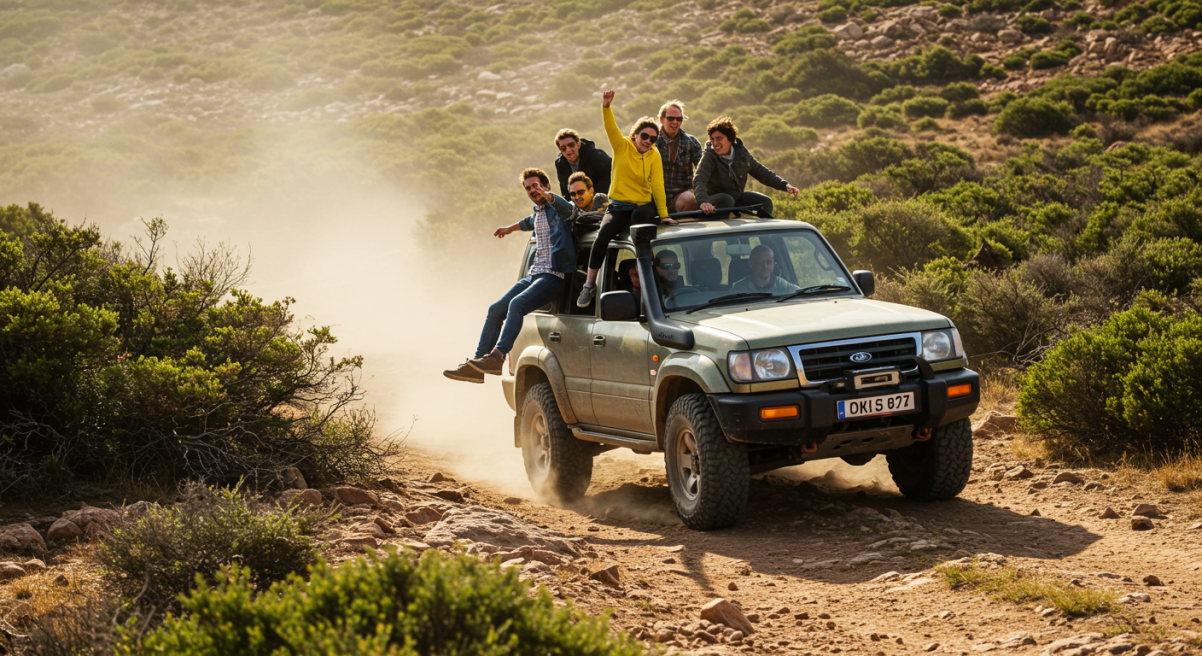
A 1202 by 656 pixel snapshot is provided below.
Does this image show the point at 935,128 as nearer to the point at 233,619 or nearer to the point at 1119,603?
the point at 1119,603

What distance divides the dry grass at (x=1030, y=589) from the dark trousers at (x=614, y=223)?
342 cm

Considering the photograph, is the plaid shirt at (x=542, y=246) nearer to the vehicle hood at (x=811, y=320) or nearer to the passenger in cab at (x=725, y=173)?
the passenger in cab at (x=725, y=173)

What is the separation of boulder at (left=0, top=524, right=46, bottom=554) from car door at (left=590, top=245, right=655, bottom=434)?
3.64m

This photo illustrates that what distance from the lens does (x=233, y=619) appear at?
324 cm

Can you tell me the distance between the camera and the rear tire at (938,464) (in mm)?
6797

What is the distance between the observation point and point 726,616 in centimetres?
482

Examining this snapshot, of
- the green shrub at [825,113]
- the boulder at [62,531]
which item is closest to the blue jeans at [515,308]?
the boulder at [62,531]

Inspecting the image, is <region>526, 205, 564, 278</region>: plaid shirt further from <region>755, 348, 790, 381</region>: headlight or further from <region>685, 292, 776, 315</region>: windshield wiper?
<region>755, 348, 790, 381</region>: headlight

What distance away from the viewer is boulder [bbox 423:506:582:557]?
597 centimetres

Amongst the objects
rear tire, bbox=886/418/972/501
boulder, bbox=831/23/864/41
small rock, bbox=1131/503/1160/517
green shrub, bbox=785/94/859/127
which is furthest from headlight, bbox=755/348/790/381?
boulder, bbox=831/23/864/41

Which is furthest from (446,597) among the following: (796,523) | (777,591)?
(796,523)

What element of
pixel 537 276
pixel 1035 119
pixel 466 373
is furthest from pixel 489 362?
pixel 1035 119

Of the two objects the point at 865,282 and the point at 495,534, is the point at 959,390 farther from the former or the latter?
the point at 495,534

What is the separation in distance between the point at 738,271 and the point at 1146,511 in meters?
2.93
